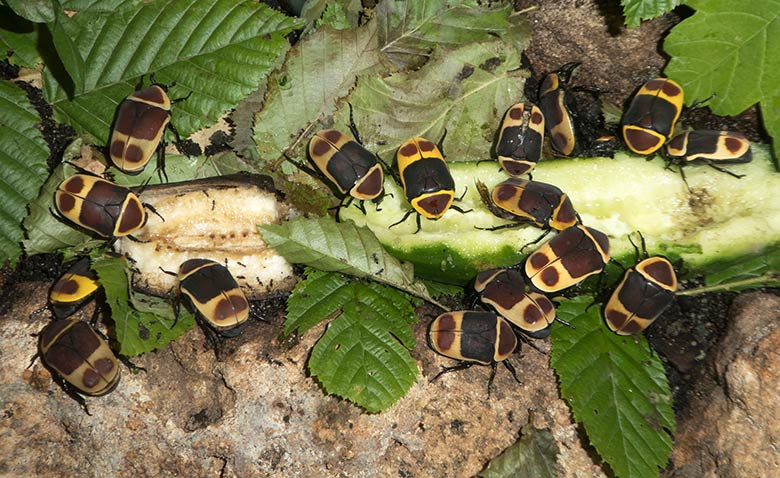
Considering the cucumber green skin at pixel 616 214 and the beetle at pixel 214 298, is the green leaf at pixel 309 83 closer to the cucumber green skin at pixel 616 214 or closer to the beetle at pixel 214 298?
the cucumber green skin at pixel 616 214

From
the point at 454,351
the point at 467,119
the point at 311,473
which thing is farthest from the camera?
the point at 467,119

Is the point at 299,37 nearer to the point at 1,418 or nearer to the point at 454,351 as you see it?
the point at 454,351

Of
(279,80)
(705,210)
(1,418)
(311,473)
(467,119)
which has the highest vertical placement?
(279,80)

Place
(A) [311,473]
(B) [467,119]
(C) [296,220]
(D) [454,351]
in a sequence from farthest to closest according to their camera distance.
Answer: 1. (B) [467,119]
2. (C) [296,220]
3. (D) [454,351]
4. (A) [311,473]

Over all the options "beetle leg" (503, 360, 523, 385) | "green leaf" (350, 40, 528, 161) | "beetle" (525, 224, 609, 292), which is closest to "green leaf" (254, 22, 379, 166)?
"green leaf" (350, 40, 528, 161)

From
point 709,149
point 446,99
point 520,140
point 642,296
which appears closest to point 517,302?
point 642,296

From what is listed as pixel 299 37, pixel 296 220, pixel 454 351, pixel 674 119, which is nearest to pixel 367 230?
pixel 296 220

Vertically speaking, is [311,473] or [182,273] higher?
[182,273]

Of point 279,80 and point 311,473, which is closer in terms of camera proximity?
point 311,473
